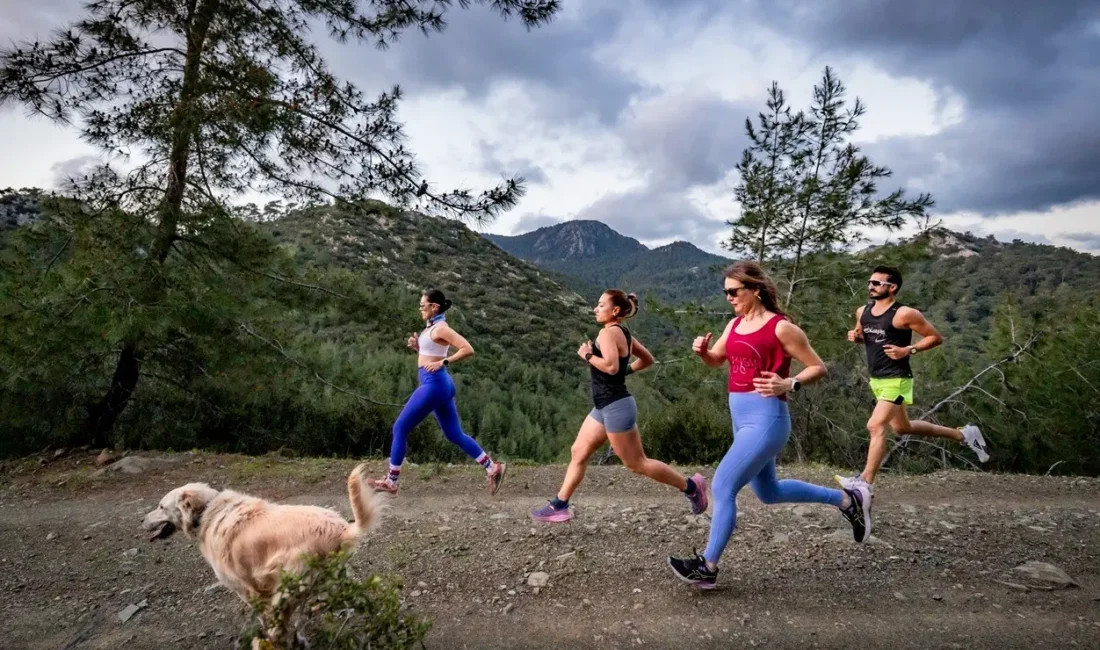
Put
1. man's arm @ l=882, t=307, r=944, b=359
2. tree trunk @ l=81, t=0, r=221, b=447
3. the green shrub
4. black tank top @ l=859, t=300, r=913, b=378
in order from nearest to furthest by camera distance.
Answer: the green shrub, man's arm @ l=882, t=307, r=944, b=359, black tank top @ l=859, t=300, r=913, b=378, tree trunk @ l=81, t=0, r=221, b=447

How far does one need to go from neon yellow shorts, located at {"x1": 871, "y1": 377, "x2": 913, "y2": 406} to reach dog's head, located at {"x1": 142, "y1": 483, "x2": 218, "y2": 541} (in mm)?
Result: 5096

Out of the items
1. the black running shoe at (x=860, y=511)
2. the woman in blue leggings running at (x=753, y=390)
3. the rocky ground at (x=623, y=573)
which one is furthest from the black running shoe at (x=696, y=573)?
the black running shoe at (x=860, y=511)

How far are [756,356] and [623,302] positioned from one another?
1.13 meters

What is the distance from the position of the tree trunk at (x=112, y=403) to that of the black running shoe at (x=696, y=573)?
8.08 m

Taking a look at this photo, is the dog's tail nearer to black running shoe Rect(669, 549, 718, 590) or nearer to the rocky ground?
the rocky ground

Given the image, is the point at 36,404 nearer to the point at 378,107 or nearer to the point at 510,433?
the point at 378,107

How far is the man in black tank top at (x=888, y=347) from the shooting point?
496 cm

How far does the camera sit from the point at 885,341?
5.07 m

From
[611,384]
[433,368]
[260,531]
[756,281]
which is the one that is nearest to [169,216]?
[433,368]

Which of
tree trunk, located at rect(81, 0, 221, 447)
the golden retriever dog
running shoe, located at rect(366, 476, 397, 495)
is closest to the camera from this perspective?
Answer: the golden retriever dog

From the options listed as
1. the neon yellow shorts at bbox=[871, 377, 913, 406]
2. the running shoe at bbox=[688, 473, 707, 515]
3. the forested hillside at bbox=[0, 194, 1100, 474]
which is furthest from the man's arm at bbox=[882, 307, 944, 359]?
the forested hillside at bbox=[0, 194, 1100, 474]

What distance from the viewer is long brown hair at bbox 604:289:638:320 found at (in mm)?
4398

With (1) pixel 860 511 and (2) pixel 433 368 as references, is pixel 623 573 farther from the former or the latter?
(2) pixel 433 368

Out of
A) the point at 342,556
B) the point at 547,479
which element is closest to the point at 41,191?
the point at 547,479
